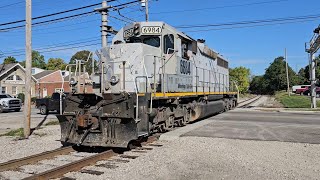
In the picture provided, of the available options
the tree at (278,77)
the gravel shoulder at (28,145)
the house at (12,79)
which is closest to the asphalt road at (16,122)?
the gravel shoulder at (28,145)

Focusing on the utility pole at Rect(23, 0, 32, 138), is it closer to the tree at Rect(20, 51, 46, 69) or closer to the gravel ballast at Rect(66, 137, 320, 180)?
the gravel ballast at Rect(66, 137, 320, 180)

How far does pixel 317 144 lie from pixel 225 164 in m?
4.03

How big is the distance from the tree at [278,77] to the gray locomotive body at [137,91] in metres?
92.0

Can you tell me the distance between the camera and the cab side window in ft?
35.0

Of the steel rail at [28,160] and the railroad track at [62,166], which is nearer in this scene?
the railroad track at [62,166]

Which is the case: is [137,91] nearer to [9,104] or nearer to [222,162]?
[222,162]

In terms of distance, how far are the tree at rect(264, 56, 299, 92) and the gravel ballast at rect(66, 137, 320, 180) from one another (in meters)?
95.8

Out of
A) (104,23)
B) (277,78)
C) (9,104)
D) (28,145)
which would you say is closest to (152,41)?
(28,145)

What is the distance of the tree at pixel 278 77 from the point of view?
325 ft

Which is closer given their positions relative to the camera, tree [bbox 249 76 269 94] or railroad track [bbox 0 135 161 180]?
railroad track [bbox 0 135 161 180]

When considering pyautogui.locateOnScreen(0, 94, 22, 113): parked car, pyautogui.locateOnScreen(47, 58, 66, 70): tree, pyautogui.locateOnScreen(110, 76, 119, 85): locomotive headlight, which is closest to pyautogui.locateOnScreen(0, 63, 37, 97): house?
pyautogui.locateOnScreen(0, 94, 22, 113): parked car

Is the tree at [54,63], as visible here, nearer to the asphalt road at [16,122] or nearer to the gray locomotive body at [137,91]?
the asphalt road at [16,122]

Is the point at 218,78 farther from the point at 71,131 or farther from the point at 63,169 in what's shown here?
the point at 63,169

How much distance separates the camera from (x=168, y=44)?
35.4 feet
